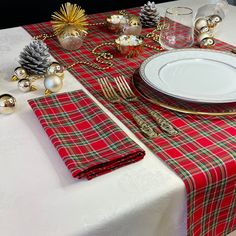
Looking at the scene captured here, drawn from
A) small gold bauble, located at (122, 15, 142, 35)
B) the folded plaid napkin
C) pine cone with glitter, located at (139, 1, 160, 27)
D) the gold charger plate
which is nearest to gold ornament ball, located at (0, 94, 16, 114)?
the folded plaid napkin

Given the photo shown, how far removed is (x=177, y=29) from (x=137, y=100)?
34 cm

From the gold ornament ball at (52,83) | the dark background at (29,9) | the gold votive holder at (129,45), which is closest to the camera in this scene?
the gold ornament ball at (52,83)

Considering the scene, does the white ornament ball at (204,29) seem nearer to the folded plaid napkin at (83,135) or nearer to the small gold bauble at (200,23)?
the small gold bauble at (200,23)

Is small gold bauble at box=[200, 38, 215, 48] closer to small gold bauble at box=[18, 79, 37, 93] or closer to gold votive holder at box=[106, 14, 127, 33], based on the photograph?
gold votive holder at box=[106, 14, 127, 33]

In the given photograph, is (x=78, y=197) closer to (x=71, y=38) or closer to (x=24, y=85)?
(x=24, y=85)

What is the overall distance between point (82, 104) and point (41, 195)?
0.24 meters

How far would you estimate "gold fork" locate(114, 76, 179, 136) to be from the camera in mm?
650

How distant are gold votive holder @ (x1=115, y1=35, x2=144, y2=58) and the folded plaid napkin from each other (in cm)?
25

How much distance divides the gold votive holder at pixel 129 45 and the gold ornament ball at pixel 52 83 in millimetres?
236

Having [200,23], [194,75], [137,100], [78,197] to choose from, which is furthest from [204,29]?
[78,197]

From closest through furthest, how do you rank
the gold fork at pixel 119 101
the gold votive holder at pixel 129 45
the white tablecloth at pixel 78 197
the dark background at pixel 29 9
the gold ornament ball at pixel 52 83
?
the white tablecloth at pixel 78 197
the gold fork at pixel 119 101
the gold ornament ball at pixel 52 83
the gold votive holder at pixel 129 45
the dark background at pixel 29 9

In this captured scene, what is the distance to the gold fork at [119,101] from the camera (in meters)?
0.64

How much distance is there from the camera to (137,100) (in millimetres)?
748

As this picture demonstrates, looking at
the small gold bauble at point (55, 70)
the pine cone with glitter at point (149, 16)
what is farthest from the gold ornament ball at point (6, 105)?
the pine cone with glitter at point (149, 16)
